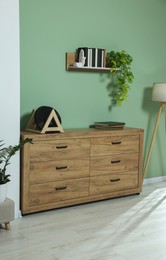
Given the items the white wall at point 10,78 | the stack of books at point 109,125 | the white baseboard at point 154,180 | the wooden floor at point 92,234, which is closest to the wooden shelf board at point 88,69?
the stack of books at point 109,125

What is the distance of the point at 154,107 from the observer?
190 inches

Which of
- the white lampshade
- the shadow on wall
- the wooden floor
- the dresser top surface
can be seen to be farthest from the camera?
the shadow on wall

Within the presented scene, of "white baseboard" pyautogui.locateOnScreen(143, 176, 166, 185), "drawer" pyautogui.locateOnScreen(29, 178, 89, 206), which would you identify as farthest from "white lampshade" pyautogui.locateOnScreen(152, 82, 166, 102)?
"drawer" pyautogui.locateOnScreen(29, 178, 89, 206)

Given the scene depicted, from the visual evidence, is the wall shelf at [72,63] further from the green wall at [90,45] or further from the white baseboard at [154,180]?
the white baseboard at [154,180]

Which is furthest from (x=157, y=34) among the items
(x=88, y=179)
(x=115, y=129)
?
(x=88, y=179)

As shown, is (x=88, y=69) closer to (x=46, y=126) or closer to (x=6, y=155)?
(x=46, y=126)

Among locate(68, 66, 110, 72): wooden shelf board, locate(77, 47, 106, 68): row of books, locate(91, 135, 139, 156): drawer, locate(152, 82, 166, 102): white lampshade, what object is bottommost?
locate(91, 135, 139, 156): drawer

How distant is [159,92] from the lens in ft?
14.4

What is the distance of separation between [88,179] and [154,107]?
1.60 metres

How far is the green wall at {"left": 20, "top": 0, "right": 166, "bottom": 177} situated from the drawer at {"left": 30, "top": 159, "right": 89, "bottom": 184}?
21.3 inches

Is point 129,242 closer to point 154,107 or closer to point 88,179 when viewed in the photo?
point 88,179

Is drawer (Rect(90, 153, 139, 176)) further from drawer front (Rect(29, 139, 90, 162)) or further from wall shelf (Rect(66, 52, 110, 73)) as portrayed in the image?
wall shelf (Rect(66, 52, 110, 73))

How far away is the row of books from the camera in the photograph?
397 cm

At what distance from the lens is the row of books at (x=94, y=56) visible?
397 centimetres
